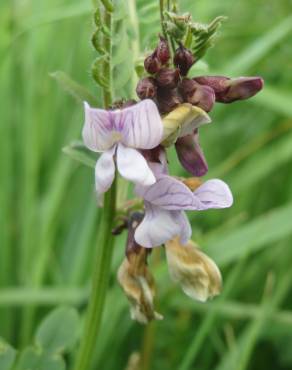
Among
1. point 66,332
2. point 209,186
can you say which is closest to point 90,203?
point 66,332

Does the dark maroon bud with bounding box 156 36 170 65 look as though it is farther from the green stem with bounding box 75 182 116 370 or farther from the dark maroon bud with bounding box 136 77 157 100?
the green stem with bounding box 75 182 116 370

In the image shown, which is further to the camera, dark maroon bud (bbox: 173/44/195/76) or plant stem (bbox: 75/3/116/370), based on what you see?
plant stem (bbox: 75/3/116/370)

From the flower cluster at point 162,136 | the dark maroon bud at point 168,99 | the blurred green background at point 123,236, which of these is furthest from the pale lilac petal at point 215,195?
the blurred green background at point 123,236

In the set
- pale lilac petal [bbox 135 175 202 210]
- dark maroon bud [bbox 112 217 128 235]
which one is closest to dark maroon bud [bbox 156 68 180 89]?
pale lilac petal [bbox 135 175 202 210]

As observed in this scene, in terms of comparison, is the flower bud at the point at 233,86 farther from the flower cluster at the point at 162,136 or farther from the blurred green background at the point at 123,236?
the blurred green background at the point at 123,236

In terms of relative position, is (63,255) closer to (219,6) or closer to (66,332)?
(66,332)

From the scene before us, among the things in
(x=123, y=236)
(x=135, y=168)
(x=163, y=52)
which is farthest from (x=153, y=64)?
(x=123, y=236)

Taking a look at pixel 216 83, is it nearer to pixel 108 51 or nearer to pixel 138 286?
pixel 108 51
